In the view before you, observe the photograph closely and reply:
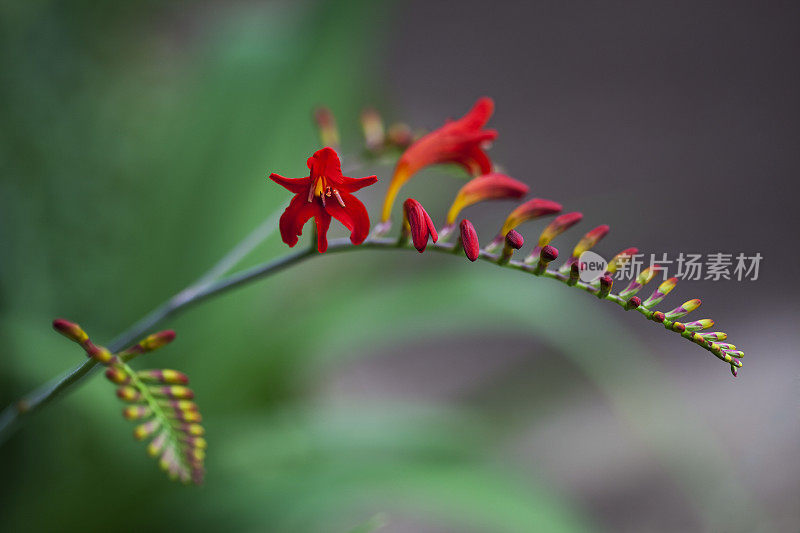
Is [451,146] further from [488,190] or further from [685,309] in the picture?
[685,309]

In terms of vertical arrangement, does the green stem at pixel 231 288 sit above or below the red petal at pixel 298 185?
below

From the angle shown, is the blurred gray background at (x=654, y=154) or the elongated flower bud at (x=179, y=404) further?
the blurred gray background at (x=654, y=154)

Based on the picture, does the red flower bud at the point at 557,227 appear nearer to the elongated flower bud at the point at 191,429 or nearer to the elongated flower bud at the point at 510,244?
the elongated flower bud at the point at 510,244

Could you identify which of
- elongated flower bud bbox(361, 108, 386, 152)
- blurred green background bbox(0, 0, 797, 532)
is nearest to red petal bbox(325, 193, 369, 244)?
elongated flower bud bbox(361, 108, 386, 152)

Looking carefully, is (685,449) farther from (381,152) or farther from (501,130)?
(501,130)

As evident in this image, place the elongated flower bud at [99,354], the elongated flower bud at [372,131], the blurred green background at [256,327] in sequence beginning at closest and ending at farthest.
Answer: the elongated flower bud at [99,354] < the elongated flower bud at [372,131] < the blurred green background at [256,327]

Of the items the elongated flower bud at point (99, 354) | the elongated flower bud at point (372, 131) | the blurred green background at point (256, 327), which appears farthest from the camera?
the blurred green background at point (256, 327)

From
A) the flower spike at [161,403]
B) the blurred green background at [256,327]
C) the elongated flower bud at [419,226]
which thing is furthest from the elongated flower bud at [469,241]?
the blurred green background at [256,327]
